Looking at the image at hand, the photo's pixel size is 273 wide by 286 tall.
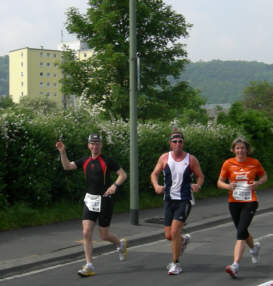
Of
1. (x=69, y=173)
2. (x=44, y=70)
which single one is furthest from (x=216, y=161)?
(x=44, y=70)

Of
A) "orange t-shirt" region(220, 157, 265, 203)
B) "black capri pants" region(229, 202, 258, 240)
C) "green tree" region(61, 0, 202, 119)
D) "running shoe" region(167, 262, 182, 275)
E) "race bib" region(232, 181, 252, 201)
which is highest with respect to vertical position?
"green tree" region(61, 0, 202, 119)

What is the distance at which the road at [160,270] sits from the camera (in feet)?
21.0

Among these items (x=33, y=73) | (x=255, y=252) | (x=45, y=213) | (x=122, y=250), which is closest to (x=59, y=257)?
(x=122, y=250)

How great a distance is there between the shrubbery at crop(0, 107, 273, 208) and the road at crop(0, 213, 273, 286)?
302 cm

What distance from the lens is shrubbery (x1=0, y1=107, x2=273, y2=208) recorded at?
10438mm

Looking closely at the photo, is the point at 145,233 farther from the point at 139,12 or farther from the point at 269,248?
the point at 139,12

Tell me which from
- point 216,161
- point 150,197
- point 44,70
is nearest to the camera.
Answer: point 150,197

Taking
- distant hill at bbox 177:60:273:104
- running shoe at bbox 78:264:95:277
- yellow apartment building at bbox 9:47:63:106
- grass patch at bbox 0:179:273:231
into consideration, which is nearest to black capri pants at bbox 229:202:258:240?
running shoe at bbox 78:264:95:277

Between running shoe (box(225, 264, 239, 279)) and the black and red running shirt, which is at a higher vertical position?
the black and red running shirt

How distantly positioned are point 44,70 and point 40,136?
6472 inches

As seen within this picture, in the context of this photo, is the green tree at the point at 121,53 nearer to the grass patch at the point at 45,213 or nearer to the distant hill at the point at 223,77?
the grass patch at the point at 45,213

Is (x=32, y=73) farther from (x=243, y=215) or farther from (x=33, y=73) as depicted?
(x=243, y=215)

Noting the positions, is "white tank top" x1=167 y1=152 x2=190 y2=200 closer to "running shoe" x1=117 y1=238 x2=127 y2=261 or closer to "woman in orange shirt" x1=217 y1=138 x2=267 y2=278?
"woman in orange shirt" x1=217 y1=138 x2=267 y2=278

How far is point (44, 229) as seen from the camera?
1011 centimetres
